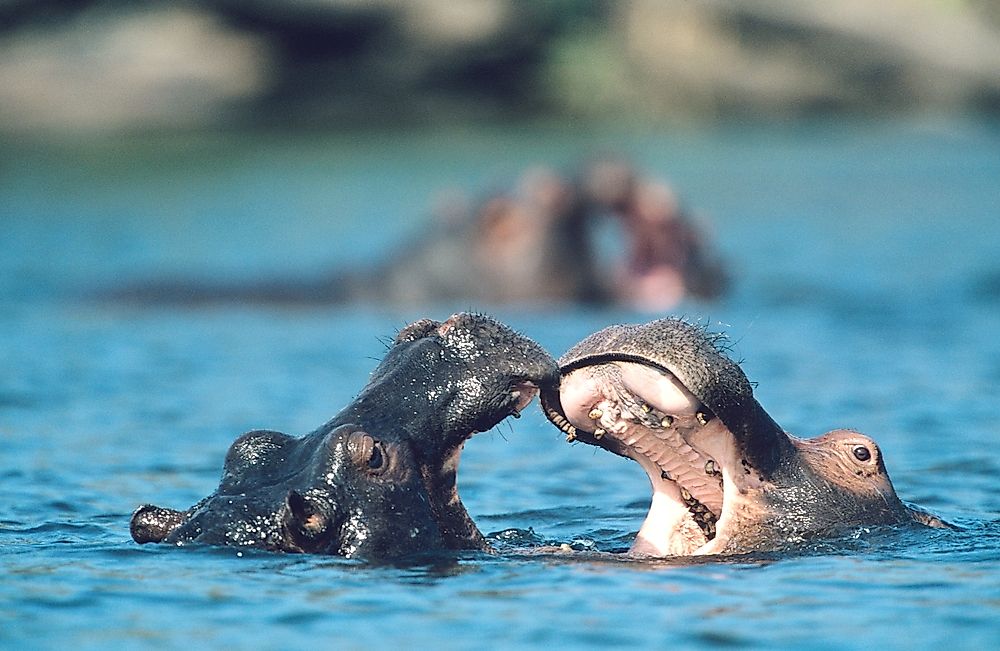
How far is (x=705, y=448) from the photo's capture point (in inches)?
287

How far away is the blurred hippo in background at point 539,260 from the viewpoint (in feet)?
57.4

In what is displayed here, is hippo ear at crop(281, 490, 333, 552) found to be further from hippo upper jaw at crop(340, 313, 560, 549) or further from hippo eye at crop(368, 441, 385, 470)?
hippo upper jaw at crop(340, 313, 560, 549)

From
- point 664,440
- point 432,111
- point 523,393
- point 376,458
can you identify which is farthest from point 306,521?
point 432,111

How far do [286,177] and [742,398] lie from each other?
90.4 ft

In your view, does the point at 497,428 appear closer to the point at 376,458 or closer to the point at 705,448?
the point at 705,448

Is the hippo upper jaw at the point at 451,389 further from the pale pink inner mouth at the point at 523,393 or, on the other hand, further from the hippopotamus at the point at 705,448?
the hippopotamus at the point at 705,448

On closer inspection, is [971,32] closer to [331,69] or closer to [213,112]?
[331,69]

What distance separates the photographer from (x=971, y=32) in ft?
120

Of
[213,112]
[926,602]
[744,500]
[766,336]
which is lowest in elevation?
[926,602]

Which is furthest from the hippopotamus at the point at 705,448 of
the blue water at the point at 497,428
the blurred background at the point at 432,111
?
the blurred background at the point at 432,111

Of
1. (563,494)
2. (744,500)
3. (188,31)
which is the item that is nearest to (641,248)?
(563,494)

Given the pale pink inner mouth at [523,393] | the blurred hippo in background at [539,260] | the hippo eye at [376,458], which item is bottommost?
the hippo eye at [376,458]

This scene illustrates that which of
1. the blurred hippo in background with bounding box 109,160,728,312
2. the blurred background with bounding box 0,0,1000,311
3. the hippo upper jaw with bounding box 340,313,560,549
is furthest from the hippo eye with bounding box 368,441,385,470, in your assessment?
the blurred background with bounding box 0,0,1000,311

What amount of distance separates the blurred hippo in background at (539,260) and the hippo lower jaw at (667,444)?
9.68 m
